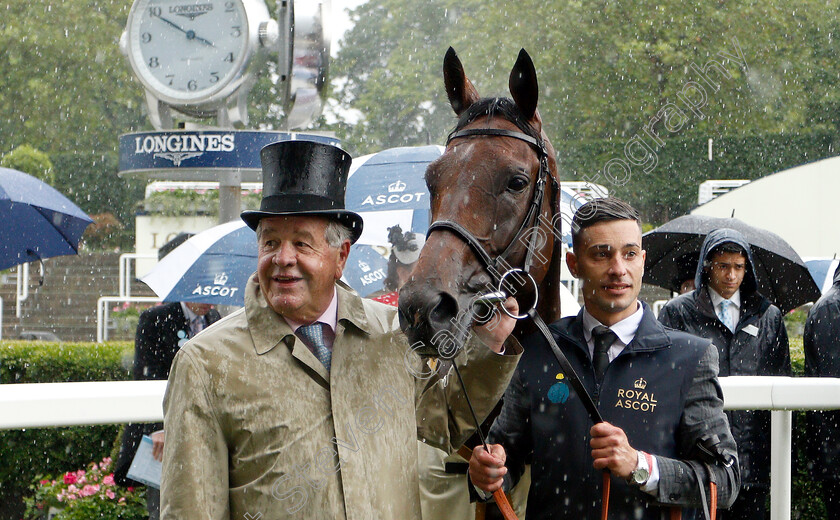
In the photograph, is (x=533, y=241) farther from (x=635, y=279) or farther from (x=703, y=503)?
(x=703, y=503)

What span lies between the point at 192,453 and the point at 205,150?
3.35m

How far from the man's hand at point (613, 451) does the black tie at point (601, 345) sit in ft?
0.83

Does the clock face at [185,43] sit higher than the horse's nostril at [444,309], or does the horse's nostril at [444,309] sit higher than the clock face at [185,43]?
the clock face at [185,43]

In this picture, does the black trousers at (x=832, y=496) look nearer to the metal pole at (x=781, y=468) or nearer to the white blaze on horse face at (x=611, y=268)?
the metal pole at (x=781, y=468)

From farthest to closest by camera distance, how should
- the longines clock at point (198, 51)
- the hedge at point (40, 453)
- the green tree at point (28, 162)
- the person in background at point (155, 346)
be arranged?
the green tree at point (28, 162)
the hedge at point (40, 453)
the longines clock at point (198, 51)
the person in background at point (155, 346)

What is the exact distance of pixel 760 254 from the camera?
206 inches

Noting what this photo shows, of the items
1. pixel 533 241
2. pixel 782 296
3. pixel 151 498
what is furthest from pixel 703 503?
pixel 782 296

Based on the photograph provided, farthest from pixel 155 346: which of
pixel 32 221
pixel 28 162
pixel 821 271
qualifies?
pixel 28 162

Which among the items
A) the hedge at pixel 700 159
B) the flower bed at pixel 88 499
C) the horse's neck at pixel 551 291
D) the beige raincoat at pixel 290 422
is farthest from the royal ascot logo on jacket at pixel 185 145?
the hedge at pixel 700 159

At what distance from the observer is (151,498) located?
4.39 meters

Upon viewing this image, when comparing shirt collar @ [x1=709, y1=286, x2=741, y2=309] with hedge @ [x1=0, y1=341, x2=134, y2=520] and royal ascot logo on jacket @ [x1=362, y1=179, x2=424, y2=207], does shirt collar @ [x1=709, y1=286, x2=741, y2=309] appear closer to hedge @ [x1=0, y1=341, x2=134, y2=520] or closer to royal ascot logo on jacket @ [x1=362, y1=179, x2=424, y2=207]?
royal ascot logo on jacket @ [x1=362, y1=179, x2=424, y2=207]

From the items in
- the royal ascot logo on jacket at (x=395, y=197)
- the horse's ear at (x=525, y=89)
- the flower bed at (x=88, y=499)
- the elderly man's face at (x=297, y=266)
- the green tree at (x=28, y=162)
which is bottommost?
the flower bed at (x=88, y=499)

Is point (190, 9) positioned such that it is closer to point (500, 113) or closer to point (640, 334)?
point (500, 113)

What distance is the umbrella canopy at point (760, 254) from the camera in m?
5.20
